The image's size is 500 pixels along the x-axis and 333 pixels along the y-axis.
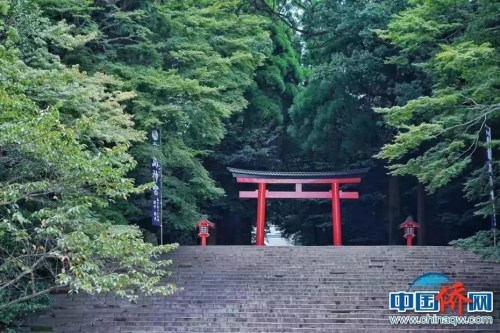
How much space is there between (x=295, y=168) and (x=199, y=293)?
37.5 ft

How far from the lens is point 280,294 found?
14.1 m

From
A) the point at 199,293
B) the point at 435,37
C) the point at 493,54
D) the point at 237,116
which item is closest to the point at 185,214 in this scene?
the point at 199,293

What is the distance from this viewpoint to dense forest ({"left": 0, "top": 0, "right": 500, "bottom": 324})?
28.0ft

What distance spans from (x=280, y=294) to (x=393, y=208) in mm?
9807

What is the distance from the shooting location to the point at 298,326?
12.7 m

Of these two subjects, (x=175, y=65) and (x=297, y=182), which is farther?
(x=297, y=182)

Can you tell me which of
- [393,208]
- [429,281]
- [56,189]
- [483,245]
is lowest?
[429,281]

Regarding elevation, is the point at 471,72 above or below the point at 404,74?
below

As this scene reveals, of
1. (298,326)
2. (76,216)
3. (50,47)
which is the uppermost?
(50,47)

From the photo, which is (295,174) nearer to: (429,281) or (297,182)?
(297,182)

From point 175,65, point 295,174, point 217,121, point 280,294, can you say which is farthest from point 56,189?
point 295,174

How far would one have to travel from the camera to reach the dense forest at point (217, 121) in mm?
8531

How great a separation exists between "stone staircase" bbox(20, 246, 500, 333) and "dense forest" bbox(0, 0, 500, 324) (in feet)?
3.14

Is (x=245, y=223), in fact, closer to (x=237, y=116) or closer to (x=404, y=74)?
(x=237, y=116)
